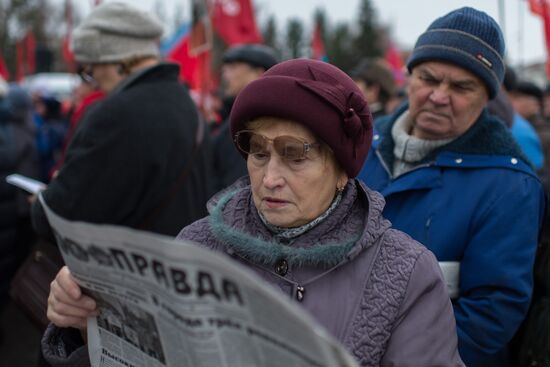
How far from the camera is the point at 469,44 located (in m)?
2.15

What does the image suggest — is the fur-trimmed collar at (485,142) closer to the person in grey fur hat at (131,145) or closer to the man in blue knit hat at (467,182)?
the man in blue knit hat at (467,182)

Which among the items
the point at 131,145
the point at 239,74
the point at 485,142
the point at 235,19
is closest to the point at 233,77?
the point at 239,74

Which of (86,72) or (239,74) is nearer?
(86,72)

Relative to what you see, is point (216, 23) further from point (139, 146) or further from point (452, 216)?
point (452, 216)

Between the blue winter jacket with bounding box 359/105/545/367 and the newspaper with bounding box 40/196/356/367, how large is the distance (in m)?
1.11

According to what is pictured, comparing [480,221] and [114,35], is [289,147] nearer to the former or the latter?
[480,221]

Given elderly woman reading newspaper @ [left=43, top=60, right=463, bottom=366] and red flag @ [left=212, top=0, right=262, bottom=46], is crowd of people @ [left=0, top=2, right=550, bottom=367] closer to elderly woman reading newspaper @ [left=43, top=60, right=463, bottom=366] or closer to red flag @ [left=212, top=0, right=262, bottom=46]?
elderly woman reading newspaper @ [left=43, top=60, right=463, bottom=366]

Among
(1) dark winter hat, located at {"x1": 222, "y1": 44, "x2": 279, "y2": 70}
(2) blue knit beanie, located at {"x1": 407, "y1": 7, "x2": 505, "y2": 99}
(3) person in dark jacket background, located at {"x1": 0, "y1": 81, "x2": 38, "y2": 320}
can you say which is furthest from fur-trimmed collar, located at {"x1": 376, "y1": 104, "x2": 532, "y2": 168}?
(3) person in dark jacket background, located at {"x1": 0, "y1": 81, "x2": 38, "y2": 320}

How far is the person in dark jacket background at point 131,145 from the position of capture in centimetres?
248

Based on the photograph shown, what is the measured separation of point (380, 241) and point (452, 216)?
0.63 meters

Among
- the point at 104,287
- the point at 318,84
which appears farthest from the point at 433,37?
the point at 104,287

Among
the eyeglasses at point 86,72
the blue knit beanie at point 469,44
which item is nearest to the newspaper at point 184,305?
the blue knit beanie at point 469,44

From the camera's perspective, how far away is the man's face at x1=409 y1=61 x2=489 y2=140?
219 cm

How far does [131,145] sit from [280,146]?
122 centimetres
